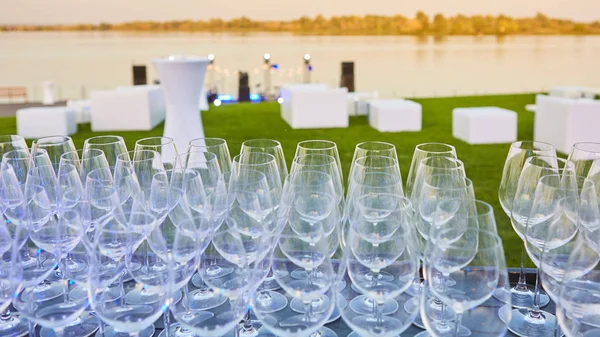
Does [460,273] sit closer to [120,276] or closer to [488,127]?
[120,276]

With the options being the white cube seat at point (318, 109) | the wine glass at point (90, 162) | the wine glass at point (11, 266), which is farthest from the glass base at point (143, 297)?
the white cube seat at point (318, 109)

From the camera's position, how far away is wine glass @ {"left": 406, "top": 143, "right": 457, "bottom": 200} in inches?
70.4

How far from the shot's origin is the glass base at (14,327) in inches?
53.6

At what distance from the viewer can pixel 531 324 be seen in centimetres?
140

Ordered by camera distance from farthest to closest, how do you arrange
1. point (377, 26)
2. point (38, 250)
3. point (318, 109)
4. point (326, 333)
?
1. point (377, 26)
2. point (318, 109)
3. point (38, 250)
4. point (326, 333)

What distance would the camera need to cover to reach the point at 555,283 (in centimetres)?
117

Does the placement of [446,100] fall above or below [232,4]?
below

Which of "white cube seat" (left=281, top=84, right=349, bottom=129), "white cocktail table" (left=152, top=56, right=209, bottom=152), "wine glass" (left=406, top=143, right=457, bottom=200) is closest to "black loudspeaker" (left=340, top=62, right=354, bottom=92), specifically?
"white cube seat" (left=281, top=84, right=349, bottom=129)

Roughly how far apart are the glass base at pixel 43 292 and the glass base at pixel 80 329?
9 centimetres

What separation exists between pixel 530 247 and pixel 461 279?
0.38 meters

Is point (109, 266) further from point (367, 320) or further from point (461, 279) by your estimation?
point (461, 279)

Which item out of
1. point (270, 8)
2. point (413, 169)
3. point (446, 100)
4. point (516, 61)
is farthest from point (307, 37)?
point (413, 169)

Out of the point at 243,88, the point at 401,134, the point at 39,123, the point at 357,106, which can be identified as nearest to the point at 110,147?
the point at 401,134

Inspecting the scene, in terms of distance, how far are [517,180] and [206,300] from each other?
0.94 meters
